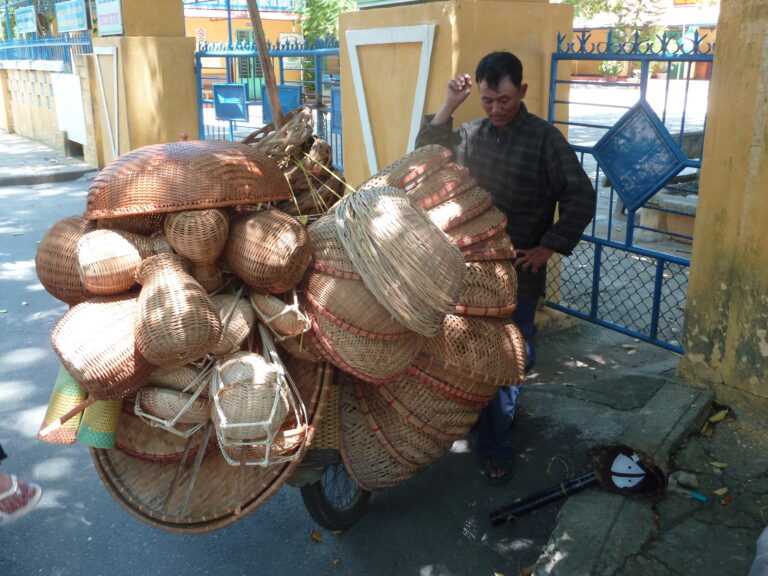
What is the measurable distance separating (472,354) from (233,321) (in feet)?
2.74

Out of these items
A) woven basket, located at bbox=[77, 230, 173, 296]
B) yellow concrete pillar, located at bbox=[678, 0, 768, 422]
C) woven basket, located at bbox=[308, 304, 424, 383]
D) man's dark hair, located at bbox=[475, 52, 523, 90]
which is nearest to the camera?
woven basket, located at bbox=[77, 230, 173, 296]

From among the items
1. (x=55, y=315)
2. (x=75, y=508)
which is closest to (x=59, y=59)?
(x=55, y=315)

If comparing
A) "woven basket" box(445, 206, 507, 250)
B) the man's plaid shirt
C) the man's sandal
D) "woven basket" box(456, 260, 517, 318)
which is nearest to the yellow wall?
the man's plaid shirt

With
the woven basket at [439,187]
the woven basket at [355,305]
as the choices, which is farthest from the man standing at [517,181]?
the woven basket at [355,305]

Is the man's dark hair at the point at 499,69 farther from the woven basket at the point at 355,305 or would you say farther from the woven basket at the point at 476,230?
the woven basket at the point at 355,305

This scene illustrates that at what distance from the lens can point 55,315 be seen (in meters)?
5.56

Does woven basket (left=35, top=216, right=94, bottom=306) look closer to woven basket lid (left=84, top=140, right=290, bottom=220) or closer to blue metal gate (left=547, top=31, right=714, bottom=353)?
woven basket lid (left=84, top=140, right=290, bottom=220)

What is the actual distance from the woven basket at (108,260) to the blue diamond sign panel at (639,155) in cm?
243

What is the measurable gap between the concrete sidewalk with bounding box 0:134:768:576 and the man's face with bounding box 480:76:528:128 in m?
1.44

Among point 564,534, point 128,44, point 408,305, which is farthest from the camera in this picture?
point 128,44

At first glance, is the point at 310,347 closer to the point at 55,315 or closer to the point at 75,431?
the point at 75,431

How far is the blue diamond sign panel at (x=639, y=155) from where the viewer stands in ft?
11.8

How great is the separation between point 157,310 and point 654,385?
2704 mm

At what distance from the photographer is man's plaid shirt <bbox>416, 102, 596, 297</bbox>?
10.5 ft
